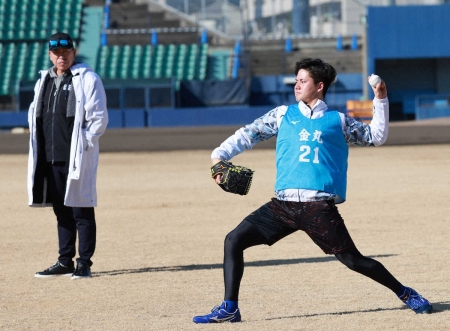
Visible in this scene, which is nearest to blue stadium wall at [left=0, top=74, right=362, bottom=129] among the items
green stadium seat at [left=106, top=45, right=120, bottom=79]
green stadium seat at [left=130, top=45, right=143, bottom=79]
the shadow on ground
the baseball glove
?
green stadium seat at [left=106, top=45, right=120, bottom=79]

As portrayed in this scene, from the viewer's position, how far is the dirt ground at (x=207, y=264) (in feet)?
21.1

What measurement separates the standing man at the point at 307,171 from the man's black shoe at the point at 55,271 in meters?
2.65

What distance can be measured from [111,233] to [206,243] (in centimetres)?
159

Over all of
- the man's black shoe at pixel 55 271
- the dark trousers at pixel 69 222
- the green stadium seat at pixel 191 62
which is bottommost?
the man's black shoe at pixel 55 271

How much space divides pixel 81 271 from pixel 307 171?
10.1ft

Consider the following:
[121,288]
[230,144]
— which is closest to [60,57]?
[121,288]

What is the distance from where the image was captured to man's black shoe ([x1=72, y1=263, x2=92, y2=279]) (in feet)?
27.0

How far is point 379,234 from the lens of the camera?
422 inches

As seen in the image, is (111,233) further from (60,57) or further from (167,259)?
(60,57)

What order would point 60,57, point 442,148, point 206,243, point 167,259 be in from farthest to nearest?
point 442,148 < point 206,243 < point 167,259 < point 60,57

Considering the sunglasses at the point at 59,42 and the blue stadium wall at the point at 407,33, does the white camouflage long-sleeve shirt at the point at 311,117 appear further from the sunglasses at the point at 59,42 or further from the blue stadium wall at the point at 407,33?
the blue stadium wall at the point at 407,33

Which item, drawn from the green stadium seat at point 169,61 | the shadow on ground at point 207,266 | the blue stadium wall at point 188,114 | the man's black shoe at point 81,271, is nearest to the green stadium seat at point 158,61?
the green stadium seat at point 169,61

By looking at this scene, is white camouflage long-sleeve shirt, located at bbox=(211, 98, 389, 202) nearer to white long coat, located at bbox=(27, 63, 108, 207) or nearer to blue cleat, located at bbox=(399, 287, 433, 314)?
blue cleat, located at bbox=(399, 287, 433, 314)

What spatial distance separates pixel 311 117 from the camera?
6.06 metres
